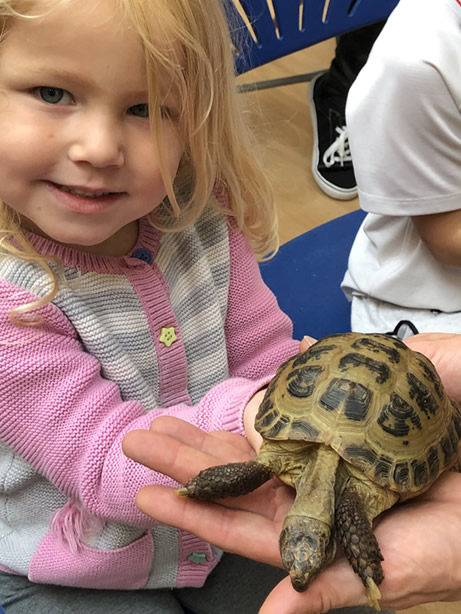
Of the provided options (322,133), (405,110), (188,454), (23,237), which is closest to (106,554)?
(188,454)

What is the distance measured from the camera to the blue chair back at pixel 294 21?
3.88ft

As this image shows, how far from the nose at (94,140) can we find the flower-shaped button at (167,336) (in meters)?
0.25

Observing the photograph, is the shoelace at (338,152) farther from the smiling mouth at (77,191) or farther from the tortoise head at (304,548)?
the tortoise head at (304,548)

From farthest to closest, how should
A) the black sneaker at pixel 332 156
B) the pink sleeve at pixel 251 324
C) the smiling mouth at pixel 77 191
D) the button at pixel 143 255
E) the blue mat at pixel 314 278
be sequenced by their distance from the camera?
the black sneaker at pixel 332 156
the blue mat at pixel 314 278
the pink sleeve at pixel 251 324
the button at pixel 143 255
the smiling mouth at pixel 77 191

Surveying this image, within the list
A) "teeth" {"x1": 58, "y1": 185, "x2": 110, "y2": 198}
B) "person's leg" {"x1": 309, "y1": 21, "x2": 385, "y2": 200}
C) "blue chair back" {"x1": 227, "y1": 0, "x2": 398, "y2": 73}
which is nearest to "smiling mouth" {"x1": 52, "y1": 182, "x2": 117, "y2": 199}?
"teeth" {"x1": 58, "y1": 185, "x2": 110, "y2": 198}

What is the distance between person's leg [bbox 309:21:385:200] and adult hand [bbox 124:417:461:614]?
1345mm

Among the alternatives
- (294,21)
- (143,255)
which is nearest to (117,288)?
(143,255)

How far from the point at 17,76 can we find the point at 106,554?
21.4 inches

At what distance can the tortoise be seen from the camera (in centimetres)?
56

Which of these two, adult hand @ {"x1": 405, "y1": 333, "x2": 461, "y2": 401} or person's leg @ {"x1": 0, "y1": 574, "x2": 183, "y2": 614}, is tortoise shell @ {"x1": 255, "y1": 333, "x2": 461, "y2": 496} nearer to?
adult hand @ {"x1": 405, "y1": 333, "x2": 461, "y2": 401}

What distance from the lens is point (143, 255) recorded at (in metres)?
0.75

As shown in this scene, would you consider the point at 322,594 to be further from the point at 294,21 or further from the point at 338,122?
the point at 338,122

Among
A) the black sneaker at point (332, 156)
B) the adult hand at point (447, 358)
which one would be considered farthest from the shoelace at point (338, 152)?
the adult hand at point (447, 358)

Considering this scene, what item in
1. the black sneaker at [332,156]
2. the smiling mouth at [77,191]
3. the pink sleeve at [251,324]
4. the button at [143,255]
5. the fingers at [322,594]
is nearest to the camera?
the fingers at [322,594]
